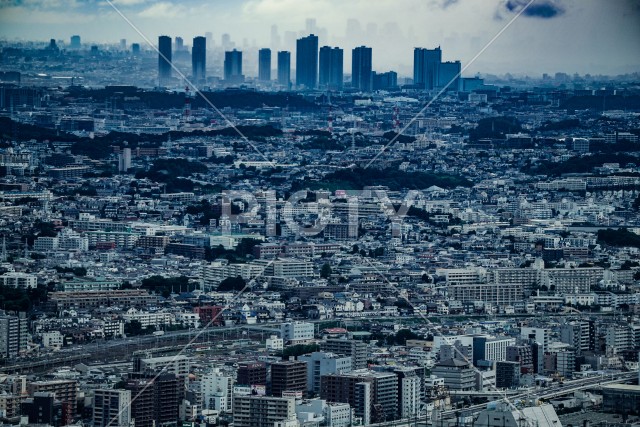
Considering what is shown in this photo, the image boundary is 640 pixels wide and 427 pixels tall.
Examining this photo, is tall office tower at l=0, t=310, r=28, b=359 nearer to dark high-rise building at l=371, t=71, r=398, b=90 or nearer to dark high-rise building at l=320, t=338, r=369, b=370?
dark high-rise building at l=320, t=338, r=369, b=370

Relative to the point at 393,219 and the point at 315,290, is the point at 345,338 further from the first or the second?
the point at 393,219

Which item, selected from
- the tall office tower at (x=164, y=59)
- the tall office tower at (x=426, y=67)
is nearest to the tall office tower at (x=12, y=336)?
the tall office tower at (x=164, y=59)

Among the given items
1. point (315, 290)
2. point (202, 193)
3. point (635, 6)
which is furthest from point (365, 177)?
point (315, 290)

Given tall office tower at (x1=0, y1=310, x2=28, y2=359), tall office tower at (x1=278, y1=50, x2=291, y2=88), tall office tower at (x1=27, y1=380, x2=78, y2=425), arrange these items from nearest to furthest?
tall office tower at (x1=27, y1=380, x2=78, y2=425), tall office tower at (x1=0, y1=310, x2=28, y2=359), tall office tower at (x1=278, y1=50, x2=291, y2=88)

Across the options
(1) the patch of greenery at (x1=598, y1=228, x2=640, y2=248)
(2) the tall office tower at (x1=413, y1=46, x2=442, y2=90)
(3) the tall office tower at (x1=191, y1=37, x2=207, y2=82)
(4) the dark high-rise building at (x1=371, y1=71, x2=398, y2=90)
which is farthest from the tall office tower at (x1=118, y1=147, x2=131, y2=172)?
(4) the dark high-rise building at (x1=371, y1=71, x2=398, y2=90)

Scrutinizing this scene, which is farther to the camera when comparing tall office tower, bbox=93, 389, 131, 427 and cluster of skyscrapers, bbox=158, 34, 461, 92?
cluster of skyscrapers, bbox=158, 34, 461, 92

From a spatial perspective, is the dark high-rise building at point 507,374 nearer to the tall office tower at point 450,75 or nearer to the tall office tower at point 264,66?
the tall office tower at point 450,75

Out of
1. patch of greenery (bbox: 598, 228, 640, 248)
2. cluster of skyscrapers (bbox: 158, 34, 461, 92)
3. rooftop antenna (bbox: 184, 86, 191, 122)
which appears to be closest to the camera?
patch of greenery (bbox: 598, 228, 640, 248)
